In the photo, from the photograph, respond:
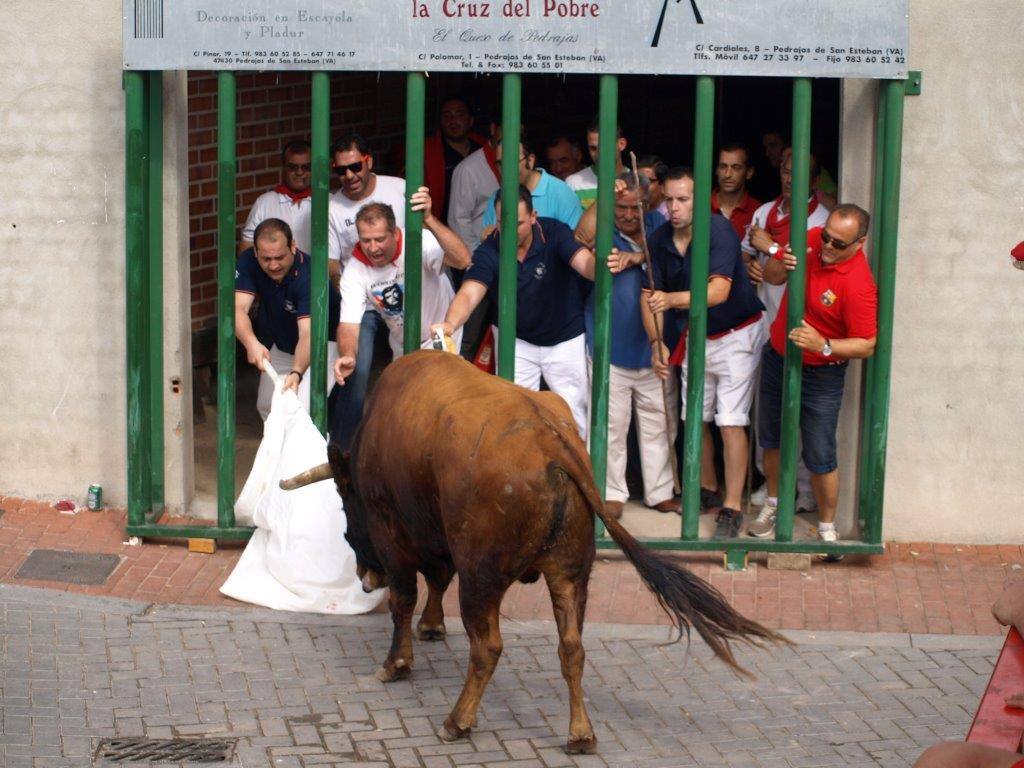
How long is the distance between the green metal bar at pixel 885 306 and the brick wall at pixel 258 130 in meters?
4.25

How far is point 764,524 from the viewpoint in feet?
29.4

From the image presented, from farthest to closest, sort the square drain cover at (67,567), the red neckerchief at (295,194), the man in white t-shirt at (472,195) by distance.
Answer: the man in white t-shirt at (472,195) < the red neckerchief at (295,194) < the square drain cover at (67,567)

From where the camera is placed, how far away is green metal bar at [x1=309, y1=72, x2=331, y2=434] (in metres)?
8.36

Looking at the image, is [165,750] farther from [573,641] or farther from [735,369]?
[735,369]

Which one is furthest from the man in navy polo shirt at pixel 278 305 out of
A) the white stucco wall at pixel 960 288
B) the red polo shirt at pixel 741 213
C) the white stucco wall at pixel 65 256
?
the white stucco wall at pixel 960 288

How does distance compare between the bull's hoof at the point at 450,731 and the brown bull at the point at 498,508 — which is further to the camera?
the bull's hoof at the point at 450,731

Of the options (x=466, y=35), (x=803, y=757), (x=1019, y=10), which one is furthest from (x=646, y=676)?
(x=1019, y=10)

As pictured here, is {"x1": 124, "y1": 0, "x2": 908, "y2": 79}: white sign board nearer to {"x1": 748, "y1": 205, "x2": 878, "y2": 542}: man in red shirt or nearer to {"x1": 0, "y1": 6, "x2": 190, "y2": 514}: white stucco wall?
{"x1": 0, "y1": 6, "x2": 190, "y2": 514}: white stucco wall

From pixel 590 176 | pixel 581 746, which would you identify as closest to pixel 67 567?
pixel 581 746

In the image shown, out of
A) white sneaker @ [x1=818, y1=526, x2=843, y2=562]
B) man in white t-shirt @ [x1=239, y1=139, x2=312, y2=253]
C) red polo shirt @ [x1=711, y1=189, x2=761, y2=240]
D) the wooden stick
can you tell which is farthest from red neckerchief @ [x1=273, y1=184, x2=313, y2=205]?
white sneaker @ [x1=818, y1=526, x2=843, y2=562]

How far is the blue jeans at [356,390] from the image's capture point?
900 centimetres

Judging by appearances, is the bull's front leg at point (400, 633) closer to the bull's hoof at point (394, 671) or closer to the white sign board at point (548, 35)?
the bull's hoof at point (394, 671)

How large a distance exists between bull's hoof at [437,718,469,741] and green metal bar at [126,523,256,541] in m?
2.45

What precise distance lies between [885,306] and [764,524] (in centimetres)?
143
